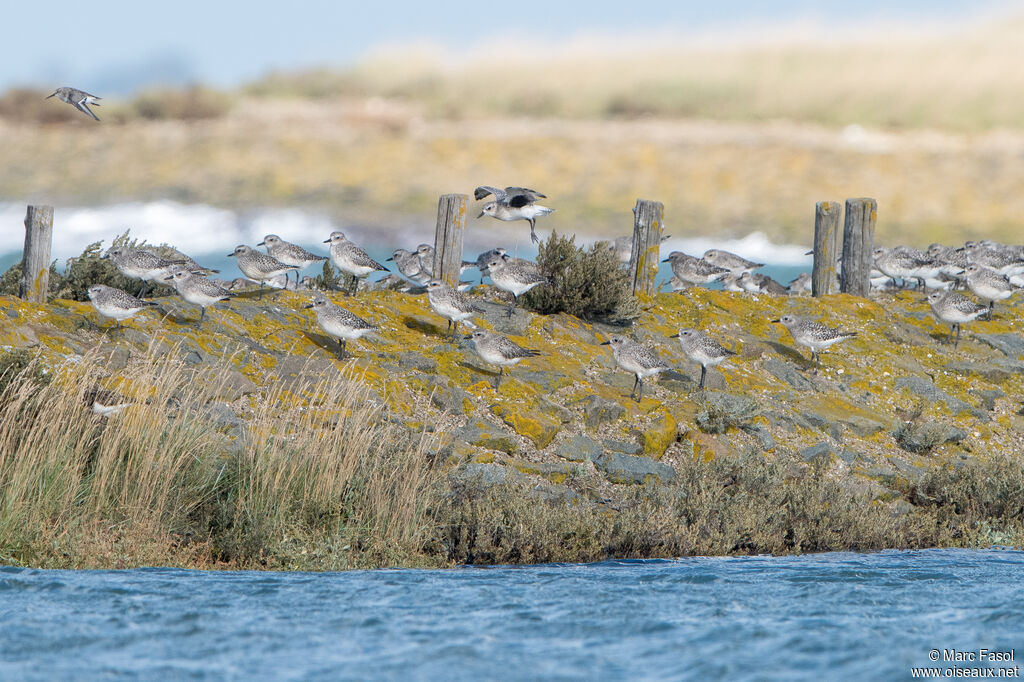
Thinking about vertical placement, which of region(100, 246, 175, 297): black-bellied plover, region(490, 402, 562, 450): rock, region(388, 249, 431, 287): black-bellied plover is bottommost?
region(490, 402, 562, 450): rock

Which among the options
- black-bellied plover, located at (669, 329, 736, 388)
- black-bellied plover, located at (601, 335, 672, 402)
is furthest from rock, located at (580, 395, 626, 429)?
black-bellied plover, located at (669, 329, 736, 388)

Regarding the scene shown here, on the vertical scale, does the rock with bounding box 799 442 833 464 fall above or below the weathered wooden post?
below

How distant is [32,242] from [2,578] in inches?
349

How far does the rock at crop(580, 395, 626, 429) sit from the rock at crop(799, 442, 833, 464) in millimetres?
2700

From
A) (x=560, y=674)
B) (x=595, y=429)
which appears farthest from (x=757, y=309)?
(x=560, y=674)

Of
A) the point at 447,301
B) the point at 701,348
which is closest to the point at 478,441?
the point at 447,301

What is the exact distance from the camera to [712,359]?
16.9 m

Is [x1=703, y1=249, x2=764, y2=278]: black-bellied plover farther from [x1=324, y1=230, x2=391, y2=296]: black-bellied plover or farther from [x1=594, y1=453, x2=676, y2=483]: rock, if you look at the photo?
[x1=594, y1=453, x2=676, y2=483]: rock

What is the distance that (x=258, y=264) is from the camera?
1800 cm

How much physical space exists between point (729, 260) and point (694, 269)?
2.08 metres

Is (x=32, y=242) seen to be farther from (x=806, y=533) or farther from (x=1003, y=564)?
(x=1003, y=564)

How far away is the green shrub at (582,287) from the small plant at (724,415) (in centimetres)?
335

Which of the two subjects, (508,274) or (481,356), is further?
(508,274)

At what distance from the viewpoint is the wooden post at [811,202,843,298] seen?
23109mm
